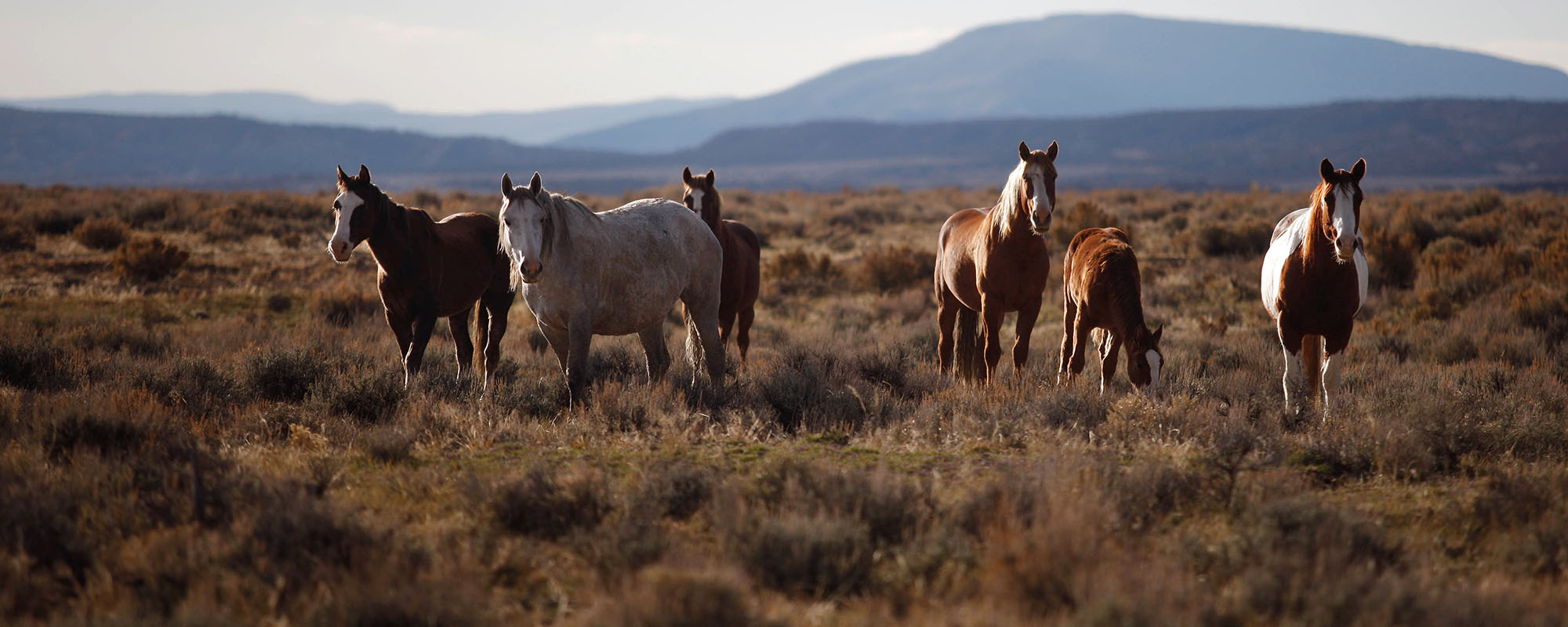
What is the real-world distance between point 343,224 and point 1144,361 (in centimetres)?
614

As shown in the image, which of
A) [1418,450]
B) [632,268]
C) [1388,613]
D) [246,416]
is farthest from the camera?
[632,268]

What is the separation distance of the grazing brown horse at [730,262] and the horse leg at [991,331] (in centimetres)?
236

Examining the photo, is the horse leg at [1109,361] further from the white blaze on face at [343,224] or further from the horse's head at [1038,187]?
the white blaze on face at [343,224]

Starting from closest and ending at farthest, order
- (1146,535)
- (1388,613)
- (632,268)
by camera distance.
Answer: (1388,613), (1146,535), (632,268)

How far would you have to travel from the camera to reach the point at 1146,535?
4254mm

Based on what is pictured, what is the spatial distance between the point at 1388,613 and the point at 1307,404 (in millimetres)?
3805

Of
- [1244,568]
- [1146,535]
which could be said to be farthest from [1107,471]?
[1244,568]

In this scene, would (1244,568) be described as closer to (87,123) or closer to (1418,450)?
(1418,450)

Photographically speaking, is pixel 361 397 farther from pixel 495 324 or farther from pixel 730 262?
pixel 730 262

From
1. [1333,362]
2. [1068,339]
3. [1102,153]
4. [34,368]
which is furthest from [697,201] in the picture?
[1102,153]

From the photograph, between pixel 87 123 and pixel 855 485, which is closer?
pixel 855 485

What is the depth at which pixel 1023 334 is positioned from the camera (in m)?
7.80

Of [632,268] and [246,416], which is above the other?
[632,268]

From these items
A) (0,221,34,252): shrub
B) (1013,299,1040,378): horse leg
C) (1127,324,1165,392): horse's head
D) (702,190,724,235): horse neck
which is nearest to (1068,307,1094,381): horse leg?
(1013,299,1040,378): horse leg
